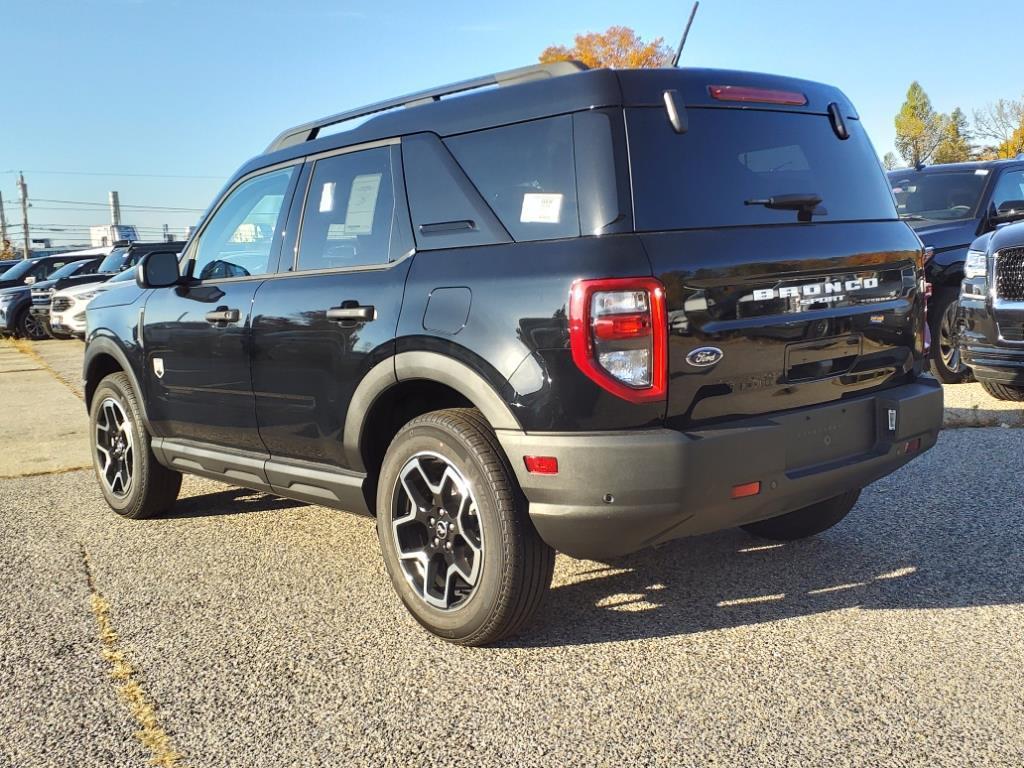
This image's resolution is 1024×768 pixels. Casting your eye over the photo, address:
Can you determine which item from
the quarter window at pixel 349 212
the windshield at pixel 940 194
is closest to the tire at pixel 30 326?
the windshield at pixel 940 194

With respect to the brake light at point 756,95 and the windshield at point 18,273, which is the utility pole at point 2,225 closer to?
the windshield at point 18,273

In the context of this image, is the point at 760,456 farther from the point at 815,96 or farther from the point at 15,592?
the point at 15,592

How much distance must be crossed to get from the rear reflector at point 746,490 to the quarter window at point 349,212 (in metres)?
1.59

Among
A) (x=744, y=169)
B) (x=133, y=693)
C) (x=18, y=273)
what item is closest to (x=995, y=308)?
(x=744, y=169)

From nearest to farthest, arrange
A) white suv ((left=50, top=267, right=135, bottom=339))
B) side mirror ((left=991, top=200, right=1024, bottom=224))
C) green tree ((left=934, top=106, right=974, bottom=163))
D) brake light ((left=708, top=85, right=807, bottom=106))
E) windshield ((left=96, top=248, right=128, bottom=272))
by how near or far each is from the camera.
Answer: brake light ((left=708, top=85, right=807, bottom=106)), side mirror ((left=991, top=200, right=1024, bottom=224)), white suv ((left=50, top=267, right=135, bottom=339)), windshield ((left=96, top=248, right=128, bottom=272)), green tree ((left=934, top=106, right=974, bottom=163))

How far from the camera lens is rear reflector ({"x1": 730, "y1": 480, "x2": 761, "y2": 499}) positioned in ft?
10.5

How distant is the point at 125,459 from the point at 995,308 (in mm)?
5992

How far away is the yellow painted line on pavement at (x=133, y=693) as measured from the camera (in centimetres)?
288

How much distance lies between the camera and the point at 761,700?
120 inches

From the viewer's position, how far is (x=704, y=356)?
10.3 ft

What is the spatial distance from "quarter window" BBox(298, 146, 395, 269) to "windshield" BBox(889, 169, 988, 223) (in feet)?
21.8

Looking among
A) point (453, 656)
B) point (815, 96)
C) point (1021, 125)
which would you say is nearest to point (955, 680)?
point (453, 656)

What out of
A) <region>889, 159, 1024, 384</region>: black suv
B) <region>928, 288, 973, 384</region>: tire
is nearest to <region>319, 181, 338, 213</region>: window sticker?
<region>889, 159, 1024, 384</region>: black suv

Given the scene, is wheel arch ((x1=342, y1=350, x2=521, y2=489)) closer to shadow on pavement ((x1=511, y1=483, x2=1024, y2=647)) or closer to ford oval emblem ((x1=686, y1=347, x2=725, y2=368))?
ford oval emblem ((x1=686, y1=347, x2=725, y2=368))
